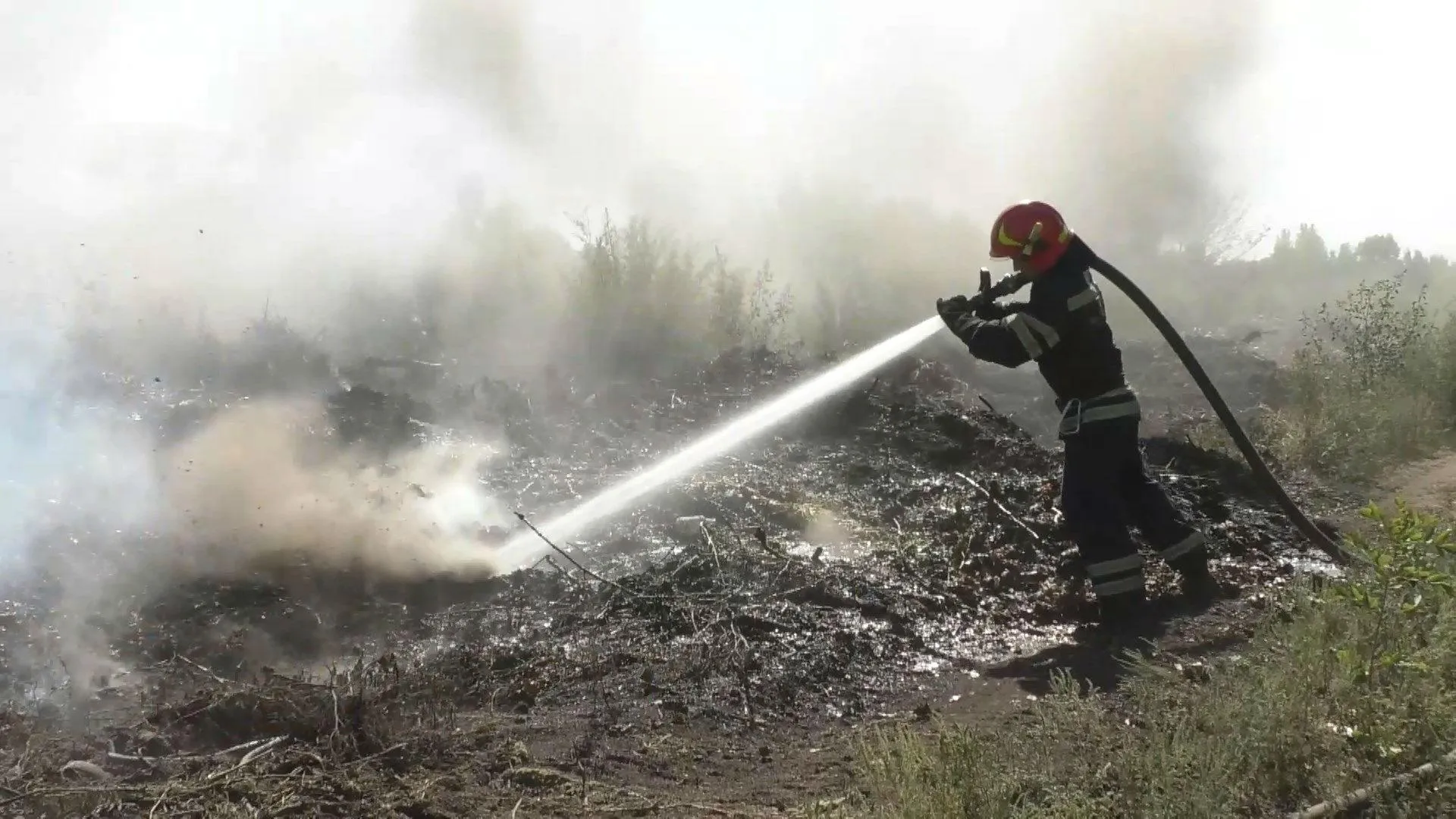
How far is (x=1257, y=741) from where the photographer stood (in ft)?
7.70

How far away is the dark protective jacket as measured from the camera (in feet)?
14.0

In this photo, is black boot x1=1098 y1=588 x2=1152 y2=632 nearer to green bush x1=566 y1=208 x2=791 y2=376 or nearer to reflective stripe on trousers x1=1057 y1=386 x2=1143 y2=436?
reflective stripe on trousers x1=1057 y1=386 x2=1143 y2=436

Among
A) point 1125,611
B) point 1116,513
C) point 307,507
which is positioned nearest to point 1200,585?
point 1125,611

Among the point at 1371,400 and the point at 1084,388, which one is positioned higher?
the point at 1371,400

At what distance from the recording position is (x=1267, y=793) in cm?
228

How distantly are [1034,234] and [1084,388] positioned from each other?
2.71 ft

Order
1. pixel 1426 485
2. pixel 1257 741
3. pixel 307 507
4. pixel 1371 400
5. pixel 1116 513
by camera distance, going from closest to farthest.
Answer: pixel 1257 741 < pixel 1116 513 < pixel 307 507 < pixel 1426 485 < pixel 1371 400

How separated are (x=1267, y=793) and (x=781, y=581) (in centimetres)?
270

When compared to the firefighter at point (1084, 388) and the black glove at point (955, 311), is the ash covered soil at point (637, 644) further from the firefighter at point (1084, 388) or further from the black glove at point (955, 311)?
the black glove at point (955, 311)

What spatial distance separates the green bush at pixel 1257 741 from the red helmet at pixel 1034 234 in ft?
6.56

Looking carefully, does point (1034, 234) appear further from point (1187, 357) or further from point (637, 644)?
point (637, 644)

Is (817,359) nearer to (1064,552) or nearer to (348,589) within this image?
(1064,552)

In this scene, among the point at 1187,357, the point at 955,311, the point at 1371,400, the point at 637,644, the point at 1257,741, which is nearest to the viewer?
the point at 1257,741

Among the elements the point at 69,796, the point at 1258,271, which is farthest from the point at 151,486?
the point at 1258,271
